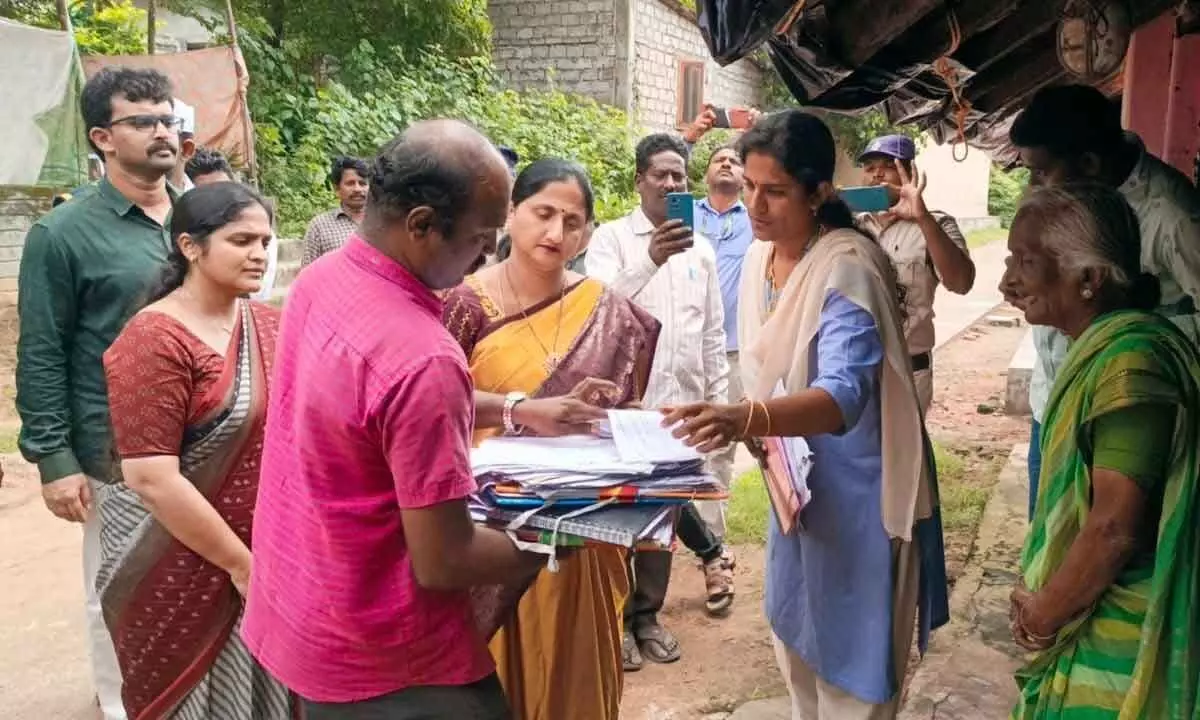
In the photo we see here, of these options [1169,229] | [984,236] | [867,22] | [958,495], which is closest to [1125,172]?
[1169,229]

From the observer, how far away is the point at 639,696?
3.56 meters

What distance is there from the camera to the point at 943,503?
5.79 metres

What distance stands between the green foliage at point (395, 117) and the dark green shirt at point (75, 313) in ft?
21.9

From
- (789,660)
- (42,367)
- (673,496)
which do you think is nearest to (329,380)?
(673,496)

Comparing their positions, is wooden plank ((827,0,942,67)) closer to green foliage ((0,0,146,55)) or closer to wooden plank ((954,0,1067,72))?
wooden plank ((954,0,1067,72))

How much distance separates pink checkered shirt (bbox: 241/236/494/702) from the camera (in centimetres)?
133

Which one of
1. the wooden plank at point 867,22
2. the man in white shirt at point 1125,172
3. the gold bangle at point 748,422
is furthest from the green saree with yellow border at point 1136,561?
the wooden plank at point 867,22

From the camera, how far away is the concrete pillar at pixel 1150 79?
3.22 meters

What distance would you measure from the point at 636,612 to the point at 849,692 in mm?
1710

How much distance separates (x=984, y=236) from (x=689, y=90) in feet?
37.5

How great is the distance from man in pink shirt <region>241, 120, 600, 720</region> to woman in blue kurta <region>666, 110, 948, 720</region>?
37.9 inches

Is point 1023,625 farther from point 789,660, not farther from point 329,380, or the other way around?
point 329,380

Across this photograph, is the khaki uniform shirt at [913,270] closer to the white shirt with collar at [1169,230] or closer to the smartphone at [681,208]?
the smartphone at [681,208]

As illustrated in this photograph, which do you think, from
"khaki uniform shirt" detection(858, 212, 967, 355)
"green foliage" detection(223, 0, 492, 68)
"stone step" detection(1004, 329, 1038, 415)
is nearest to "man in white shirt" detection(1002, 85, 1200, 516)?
"khaki uniform shirt" detection(858, 212, 967, 355)
